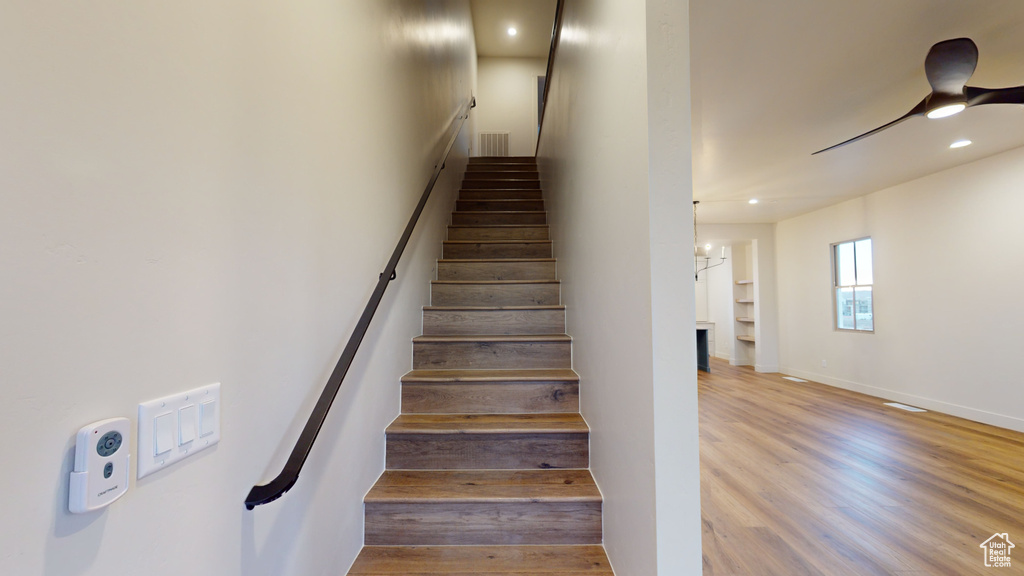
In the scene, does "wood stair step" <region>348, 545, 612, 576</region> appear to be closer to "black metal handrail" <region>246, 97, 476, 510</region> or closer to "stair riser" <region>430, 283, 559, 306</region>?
"black metal handrail" <region>246, 97, 476, 510</region>

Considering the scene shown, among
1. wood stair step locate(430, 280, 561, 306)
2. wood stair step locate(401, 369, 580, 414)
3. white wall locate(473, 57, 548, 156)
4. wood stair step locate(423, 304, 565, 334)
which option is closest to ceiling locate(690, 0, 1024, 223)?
wood stair step locate(430, 280, 561, 306)

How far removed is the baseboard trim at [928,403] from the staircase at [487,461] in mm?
4684

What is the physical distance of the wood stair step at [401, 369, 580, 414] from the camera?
195cm

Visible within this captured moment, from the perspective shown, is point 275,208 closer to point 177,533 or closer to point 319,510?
point 177,533

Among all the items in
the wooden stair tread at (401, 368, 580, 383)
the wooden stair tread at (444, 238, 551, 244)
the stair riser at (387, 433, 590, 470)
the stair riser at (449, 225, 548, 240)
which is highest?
the stair riser at (449, 225, 548, 240)

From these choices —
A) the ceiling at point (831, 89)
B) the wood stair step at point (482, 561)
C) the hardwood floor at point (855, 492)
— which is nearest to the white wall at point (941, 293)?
the ceiling at point (831, 89)

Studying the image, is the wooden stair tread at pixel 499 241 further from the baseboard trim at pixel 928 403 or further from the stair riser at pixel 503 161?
the baseboard trim at pixel 928 403

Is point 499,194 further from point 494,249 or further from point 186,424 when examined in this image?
point 186,424

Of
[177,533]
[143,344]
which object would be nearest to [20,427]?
[143,344]

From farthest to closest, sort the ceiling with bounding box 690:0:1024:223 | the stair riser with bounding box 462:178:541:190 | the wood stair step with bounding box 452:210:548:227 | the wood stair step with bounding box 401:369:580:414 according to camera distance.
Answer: the stair riser with bounding box 462:178:541:190, the wood stair step with bounding box 452:210:548:227, the ceiling with bounding box 690:0:1024:223, the wood stair step with bounding box 401:369:580:414

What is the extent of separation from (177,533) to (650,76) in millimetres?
1361

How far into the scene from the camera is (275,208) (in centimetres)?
93

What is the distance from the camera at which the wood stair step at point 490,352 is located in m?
2.20

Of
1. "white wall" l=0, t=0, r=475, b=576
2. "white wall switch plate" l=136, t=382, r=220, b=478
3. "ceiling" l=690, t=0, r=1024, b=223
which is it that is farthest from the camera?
"ceiling" l=690, t=0, r=1024, b=223
